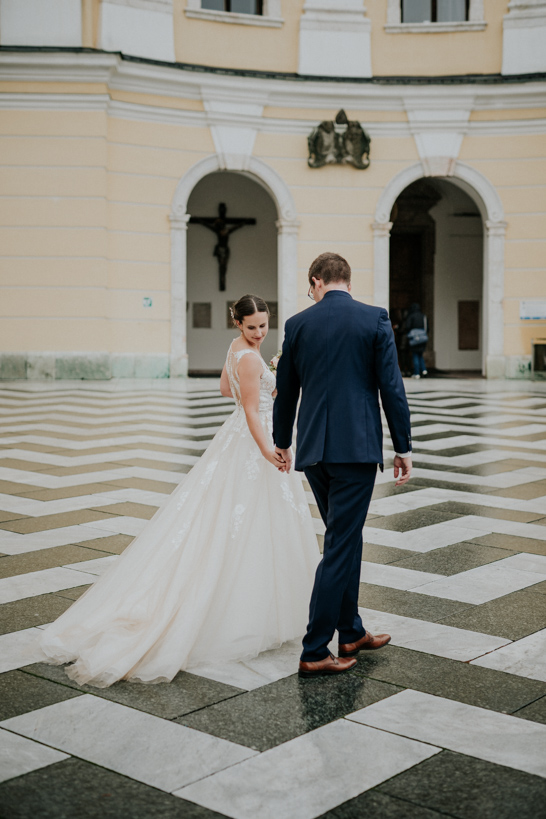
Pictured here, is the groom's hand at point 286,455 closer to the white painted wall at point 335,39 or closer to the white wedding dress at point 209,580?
the white wedding dress at point 209,580

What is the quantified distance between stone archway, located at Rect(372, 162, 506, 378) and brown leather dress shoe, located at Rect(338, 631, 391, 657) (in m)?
15.0

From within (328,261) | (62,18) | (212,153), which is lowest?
(328,261)

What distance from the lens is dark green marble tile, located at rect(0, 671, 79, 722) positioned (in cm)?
324

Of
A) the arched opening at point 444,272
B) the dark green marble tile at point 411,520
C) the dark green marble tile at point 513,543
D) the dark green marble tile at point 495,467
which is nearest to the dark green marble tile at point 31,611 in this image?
the dark green marble tile at point 411,520

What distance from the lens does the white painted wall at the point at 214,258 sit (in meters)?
22.7

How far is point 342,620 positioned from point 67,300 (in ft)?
45.8

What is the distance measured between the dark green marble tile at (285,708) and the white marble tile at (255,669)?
0.06 m

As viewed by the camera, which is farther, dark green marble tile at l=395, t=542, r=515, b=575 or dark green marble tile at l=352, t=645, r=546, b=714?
dark green marble tile at l=395, t=542, r=515, b=575

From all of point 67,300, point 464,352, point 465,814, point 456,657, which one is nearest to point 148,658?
point 456,657

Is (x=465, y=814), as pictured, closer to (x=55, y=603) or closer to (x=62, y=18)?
(x=55, y=603)

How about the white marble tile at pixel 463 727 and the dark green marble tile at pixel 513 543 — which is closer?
the white marble tile at pixel 463 727

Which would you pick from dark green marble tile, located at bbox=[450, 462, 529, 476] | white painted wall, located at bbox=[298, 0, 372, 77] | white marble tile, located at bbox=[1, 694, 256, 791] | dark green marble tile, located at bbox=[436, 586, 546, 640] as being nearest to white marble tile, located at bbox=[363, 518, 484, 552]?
dark green marble tile, located at bbox=[436, 586, 546, 640]

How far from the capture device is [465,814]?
2.57 meters

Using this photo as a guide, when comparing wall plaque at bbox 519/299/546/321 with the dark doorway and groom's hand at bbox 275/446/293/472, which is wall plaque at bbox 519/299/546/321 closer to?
the dark doorway
